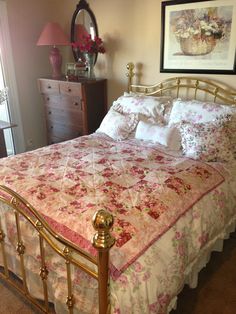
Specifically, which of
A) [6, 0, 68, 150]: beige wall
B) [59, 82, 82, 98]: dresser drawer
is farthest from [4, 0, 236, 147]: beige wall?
[59, 82, 82, 98]: dresser drawer

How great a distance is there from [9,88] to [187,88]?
2.22 meters

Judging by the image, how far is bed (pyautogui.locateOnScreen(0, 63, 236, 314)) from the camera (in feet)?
4.06

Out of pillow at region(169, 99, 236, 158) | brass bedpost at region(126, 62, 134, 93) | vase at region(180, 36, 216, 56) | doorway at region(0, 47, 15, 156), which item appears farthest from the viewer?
doorway at region(0, 47, 15, 156)

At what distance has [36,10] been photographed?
12.0ft

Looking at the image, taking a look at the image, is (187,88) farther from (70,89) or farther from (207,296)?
(207,296)

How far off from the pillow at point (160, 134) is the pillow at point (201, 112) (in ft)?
0.43

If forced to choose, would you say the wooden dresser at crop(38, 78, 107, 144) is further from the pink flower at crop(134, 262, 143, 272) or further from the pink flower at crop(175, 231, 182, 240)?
the pink flower at crop(134, 262, 143, 272)

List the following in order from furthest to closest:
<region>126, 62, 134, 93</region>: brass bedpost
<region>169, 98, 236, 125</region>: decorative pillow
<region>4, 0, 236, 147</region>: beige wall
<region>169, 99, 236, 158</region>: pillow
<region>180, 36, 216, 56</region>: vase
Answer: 1. <region>126, 62, 134, 93</region>: brass bedpost
2. <region>4, 0, 236, 147</region>: beige wall
3. <region>180, 36, 216, 56</region>: vase
4. <region>169, 98, 236, 125</region>: decorative pillow
5. <region>169, 99, 236, 158</region>: pillow

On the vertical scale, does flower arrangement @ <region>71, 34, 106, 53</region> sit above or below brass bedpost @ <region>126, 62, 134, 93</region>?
above

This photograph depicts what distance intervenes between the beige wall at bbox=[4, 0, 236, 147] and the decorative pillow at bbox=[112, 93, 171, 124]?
41 cm

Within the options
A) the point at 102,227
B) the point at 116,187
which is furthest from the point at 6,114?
the point at 102,227

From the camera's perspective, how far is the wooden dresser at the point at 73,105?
3.30m

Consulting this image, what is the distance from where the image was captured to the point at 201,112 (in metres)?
2.47

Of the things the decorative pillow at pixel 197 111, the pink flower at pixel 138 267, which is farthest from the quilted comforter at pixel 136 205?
the decorative pillow at pixel 197 111
